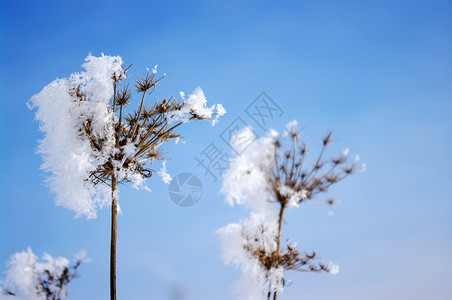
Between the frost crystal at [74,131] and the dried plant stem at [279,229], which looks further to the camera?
the dried plant stem at [279,229]

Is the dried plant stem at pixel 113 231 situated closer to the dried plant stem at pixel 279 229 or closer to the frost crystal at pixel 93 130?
the frost crystal at pixel 93 130

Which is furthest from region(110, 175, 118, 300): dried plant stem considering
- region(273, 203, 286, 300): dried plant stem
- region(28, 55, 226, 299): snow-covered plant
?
region(273, 203, 286, 300): dried plant stem

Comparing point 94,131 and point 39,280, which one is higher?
point 94,131

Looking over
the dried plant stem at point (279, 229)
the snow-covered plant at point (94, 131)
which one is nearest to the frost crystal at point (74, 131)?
the snow-covered plant at point (94, 131)

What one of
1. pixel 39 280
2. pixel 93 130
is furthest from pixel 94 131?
pixel 39 280

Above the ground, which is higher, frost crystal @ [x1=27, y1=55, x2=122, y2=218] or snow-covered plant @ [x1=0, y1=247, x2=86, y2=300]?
frost crystal @ [x1=27, y1=55, x2=122, y2=218]

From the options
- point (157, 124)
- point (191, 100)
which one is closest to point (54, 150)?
point (157, 124)

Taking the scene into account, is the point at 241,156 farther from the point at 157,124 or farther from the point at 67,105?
the point at 67,105

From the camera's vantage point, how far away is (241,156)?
1038 cm

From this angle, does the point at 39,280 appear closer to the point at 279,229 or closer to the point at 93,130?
the point at 93,130

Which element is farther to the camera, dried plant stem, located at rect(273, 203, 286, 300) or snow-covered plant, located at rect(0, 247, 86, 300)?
dried plant stem, located at rect(273, 203, 286, 300)

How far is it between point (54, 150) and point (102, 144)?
0.95 meters

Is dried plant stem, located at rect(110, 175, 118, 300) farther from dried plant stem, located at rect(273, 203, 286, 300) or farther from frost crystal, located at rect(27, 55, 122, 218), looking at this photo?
dried plant stem, located at rect(273, 203, 286, 300)

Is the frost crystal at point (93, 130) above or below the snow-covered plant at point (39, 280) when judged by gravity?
above
